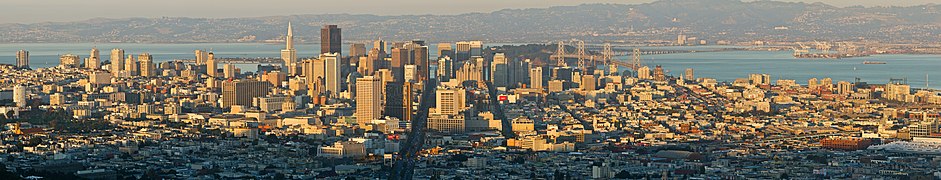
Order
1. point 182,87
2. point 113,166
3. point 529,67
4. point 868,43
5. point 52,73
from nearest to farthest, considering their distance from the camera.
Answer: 1. point 113,166
2. point 182,87
3. point 52,73
4. point 529,67
5. point 868,43

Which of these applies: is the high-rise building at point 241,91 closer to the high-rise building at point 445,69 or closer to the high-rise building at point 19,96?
the high-rise building at point 19,96

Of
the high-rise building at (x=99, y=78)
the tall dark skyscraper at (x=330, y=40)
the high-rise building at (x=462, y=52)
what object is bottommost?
the high-rise building at (x=99, y=78)

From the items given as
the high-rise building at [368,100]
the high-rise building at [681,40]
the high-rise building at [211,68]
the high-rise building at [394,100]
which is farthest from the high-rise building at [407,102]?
the high-rise building at [681,40]

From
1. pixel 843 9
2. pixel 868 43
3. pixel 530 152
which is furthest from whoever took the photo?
pixel 843 9

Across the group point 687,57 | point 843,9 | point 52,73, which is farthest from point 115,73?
point 843,9

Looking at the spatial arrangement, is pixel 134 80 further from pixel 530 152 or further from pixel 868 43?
pixel 868 43

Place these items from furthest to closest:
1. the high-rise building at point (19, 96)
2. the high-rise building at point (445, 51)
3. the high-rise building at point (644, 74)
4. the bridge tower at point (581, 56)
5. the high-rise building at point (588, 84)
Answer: the bridge tower at point (581, 56)
the high-rise building at point (445, 51)
the high-rise building at point (644, 74)
the high-rise building at point (588, 84)
the high-rise building at point (19, 96)

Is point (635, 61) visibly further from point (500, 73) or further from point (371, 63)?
point (500, 73)
